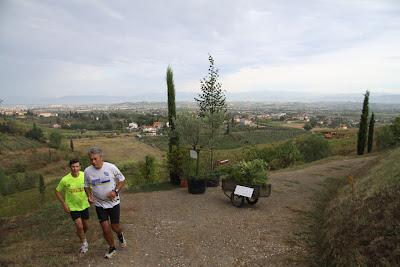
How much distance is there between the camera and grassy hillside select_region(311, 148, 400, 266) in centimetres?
514

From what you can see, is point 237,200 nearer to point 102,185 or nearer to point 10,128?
point 102,185

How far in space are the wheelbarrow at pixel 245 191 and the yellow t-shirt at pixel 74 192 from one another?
5185mm

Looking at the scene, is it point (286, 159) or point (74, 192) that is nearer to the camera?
point (74, 192)

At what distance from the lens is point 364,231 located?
5.92 metres

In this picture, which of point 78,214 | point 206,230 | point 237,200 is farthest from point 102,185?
point 237,200

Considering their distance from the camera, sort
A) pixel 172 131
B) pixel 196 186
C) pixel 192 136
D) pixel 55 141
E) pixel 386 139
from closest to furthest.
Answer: pixel 196 186, pixel 192 136, pixel 172 131, pixel 386 139, pixel 55 141

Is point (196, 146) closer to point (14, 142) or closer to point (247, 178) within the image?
point (247, 178)

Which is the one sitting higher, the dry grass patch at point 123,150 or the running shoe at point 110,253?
the running shoe at point 110,253

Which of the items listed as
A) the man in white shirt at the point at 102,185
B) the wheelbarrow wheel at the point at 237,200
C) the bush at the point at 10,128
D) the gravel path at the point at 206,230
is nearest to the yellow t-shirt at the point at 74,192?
the man in white shirt at the point at 102,185

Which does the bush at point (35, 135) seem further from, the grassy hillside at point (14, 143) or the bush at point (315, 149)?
the bush at point (315, 149)

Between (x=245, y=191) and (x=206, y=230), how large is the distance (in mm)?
2249

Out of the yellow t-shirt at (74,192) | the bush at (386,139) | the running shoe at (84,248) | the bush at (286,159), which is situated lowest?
the bush at (286,159)

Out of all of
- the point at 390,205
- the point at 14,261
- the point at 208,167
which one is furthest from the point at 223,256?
the point at 208,167

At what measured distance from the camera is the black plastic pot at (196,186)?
39.5ft
